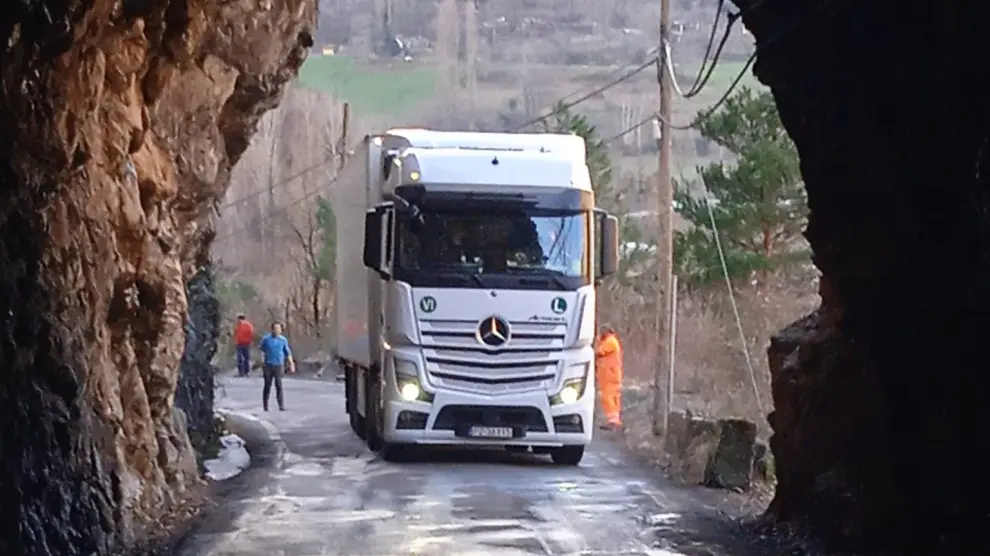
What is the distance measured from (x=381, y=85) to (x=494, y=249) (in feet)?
153

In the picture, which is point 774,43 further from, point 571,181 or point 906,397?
point 571,181

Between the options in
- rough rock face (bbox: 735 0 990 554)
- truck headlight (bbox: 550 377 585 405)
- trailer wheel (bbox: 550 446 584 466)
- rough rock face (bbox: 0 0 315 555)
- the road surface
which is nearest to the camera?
rough rock face (bbox: 735 0 990 554)

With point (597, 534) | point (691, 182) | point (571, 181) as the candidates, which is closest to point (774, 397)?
point (597, 534)

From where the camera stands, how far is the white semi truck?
19.6 metres

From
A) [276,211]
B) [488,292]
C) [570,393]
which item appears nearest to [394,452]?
[570,393]

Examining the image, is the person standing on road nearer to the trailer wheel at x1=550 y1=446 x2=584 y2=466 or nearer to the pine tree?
the pine tree

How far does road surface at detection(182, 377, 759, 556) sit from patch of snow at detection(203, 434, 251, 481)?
15.1 inches

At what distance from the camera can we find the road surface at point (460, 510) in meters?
12.9

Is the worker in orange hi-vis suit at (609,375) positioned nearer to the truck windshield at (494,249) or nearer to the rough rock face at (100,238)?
the truck windshield at (494,249)

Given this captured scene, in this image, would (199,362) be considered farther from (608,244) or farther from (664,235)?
(608,244)

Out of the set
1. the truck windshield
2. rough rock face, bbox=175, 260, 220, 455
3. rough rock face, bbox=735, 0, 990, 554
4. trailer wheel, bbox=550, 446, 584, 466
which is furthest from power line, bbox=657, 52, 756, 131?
rough rock face, bbox=175, 260, 220, 455

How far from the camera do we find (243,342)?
146 feet

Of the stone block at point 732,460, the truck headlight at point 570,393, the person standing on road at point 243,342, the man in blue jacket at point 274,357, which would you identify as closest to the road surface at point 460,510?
the stone block at point 732,460

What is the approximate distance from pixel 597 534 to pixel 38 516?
482cm
